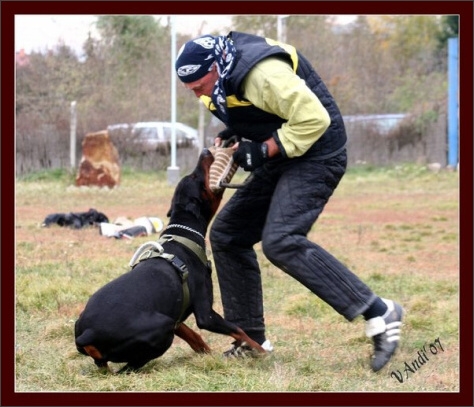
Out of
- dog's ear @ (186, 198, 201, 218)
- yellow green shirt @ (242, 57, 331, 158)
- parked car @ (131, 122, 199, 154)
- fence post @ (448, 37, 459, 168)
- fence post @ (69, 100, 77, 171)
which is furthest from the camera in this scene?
fence post @ (448, 37, 459, 168)

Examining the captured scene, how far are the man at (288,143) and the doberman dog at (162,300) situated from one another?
14.9 inches

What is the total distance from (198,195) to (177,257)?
0.49 m

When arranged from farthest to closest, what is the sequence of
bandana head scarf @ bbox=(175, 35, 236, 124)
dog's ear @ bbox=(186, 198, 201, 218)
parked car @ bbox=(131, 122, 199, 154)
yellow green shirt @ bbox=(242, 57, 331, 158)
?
parked car @ bbox=(131, 122, 199, 154)
dog's ear @ bbox=(186, 198, 201, 218)
bandana head scarf @ bbox=(175, 35, 236, 124)
yellow green shirt @ bbox=(242, 57, 331, 158)

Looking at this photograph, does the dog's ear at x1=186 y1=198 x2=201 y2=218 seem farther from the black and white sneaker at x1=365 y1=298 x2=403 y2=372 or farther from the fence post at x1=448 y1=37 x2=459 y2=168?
the fence post at x1=448 y1=37 x2=459 y2=168

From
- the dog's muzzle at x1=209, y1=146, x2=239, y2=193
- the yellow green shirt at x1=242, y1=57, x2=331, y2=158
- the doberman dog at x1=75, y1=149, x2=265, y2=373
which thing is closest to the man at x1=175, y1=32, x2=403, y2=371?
the yellow green shirt at x1=242, y1=57, x2=331, y2=158

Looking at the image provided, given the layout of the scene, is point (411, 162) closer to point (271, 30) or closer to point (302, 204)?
point (271, 30)

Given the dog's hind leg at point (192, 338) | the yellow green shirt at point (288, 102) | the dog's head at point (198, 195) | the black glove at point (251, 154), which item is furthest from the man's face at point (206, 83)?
the dog's hind leg at point (192, 338)

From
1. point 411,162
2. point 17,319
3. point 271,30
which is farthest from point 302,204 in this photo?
point 271,30

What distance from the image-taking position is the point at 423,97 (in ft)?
90.1

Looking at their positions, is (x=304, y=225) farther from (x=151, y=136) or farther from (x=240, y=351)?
(x=151, y=136)

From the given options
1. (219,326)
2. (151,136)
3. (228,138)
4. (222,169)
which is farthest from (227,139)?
(151,136)

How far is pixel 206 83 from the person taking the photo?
4621 millimetres

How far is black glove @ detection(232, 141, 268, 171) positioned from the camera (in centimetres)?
454

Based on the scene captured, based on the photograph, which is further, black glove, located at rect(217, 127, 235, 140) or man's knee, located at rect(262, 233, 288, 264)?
black glove, located at rect(217, 127, 235, 140)
